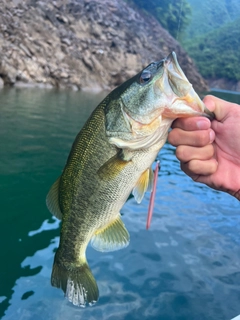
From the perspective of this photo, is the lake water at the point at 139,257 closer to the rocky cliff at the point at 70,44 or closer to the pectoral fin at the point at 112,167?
the pectoral fin at the point at 112,167

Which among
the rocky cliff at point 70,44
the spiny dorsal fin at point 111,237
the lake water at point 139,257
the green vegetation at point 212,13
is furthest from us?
the green vegetation at point 212,13

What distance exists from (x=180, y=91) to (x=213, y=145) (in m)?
0.91

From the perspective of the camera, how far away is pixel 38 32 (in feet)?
112

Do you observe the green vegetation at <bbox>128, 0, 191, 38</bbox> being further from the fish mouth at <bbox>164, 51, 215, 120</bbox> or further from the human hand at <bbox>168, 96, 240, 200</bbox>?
the fish mouth at <bbox>164, 51, 215, 120</bbox>

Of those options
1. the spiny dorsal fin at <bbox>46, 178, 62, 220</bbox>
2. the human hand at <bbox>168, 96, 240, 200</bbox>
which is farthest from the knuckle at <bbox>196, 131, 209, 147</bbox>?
the spiny dorsal fin at <bbox>46, 178, 62, 220</bbox>

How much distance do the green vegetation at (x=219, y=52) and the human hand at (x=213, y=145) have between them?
88.9 metres

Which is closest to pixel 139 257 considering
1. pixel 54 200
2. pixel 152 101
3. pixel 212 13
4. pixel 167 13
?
pixel 54 200

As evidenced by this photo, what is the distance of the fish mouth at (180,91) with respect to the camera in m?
2.21

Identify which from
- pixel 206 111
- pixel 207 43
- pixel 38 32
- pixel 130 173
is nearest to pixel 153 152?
pixel 130 173

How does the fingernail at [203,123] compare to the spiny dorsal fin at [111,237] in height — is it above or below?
above

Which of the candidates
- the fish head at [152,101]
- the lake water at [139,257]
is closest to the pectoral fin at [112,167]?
the fish head at [152,101]

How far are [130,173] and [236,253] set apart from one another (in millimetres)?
4106

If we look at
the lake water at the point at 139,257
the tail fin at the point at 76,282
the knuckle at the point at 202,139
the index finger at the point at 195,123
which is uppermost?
the index finger at the point at 195,123

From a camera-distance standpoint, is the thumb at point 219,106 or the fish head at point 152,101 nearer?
the fish head at point 152,101
